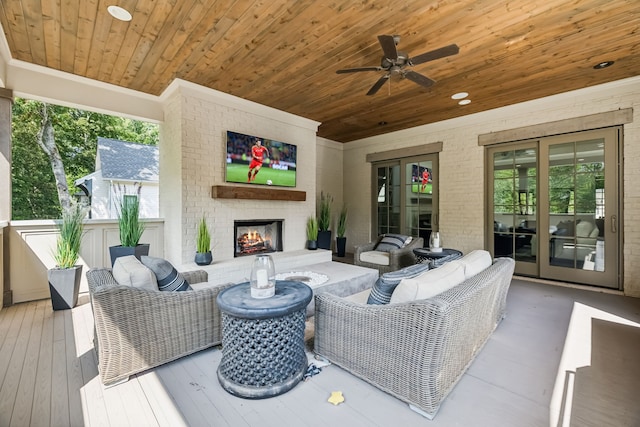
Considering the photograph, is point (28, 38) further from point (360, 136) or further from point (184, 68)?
point (360, 136)

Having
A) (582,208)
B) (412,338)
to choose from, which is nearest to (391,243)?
(582,208)

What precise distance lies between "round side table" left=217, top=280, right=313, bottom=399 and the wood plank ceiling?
2398 millimetres

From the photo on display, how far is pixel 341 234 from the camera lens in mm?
6680

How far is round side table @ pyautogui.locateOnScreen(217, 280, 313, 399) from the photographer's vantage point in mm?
1664

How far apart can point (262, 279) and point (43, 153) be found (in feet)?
29.2

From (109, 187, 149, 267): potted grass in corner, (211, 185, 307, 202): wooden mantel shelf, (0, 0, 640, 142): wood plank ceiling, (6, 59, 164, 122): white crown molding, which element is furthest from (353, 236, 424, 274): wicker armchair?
(6, 59, 164, 122): white crown molding

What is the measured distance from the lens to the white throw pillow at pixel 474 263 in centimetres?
209

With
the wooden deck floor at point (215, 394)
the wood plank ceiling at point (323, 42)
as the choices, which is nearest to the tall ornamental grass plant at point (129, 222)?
the wooden deck floor at point (215, 394)

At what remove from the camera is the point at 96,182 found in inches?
314

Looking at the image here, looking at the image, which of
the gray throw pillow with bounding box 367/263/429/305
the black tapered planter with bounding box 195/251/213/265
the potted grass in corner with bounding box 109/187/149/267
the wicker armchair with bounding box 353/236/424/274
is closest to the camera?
the gray throw pillow with bounding box 367/263/429/305

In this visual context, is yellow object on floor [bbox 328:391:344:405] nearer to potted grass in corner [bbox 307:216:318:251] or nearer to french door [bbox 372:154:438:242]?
potted grass in corner [bbox 307:216:318:251]

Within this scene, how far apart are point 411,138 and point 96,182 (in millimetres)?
8494

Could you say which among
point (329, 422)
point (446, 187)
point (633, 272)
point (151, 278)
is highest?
point (446, 187)

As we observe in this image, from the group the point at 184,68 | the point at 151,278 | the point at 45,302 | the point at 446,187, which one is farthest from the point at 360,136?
the point at 45,302
